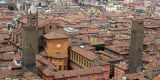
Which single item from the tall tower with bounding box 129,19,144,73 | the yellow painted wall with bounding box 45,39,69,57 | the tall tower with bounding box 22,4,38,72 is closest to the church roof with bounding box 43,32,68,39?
the yellow painted wall with bounding box 45,39,69,57

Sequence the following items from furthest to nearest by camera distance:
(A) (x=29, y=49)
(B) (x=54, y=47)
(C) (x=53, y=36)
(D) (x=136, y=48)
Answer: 1. (B) (x=54, y=47)
2. (C) (x=53, y=36)
3. (D) (x=136, y=48)
4. (A) (x=29, y=49)

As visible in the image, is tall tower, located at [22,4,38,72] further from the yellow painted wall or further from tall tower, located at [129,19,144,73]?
tall tower, located at [129,19,144,73]

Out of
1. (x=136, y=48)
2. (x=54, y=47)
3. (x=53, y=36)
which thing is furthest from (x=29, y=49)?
(x=136, y=48)

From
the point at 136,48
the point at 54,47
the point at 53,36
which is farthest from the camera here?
the point at 54,47

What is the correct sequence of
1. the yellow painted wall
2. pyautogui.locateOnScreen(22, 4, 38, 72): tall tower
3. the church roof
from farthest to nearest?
the yellow painted wall
the church roof
pyautogui.locateOnScreen(22, 4, 38, 72): tall tower

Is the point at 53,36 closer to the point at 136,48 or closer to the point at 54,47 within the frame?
the point at 54,47

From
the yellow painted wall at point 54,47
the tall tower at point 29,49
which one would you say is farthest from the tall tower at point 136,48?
the tall tower at point 29,49

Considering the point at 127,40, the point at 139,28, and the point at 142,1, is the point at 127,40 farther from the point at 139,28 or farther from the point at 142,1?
the point at 142,1

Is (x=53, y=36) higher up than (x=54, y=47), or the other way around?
(x=53, y=36)

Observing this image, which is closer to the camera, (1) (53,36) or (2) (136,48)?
(2) (136,48)

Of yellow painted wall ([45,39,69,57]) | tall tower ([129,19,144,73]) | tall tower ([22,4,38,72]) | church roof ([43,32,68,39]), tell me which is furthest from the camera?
yellow painted wall ([45,39,69,57])
